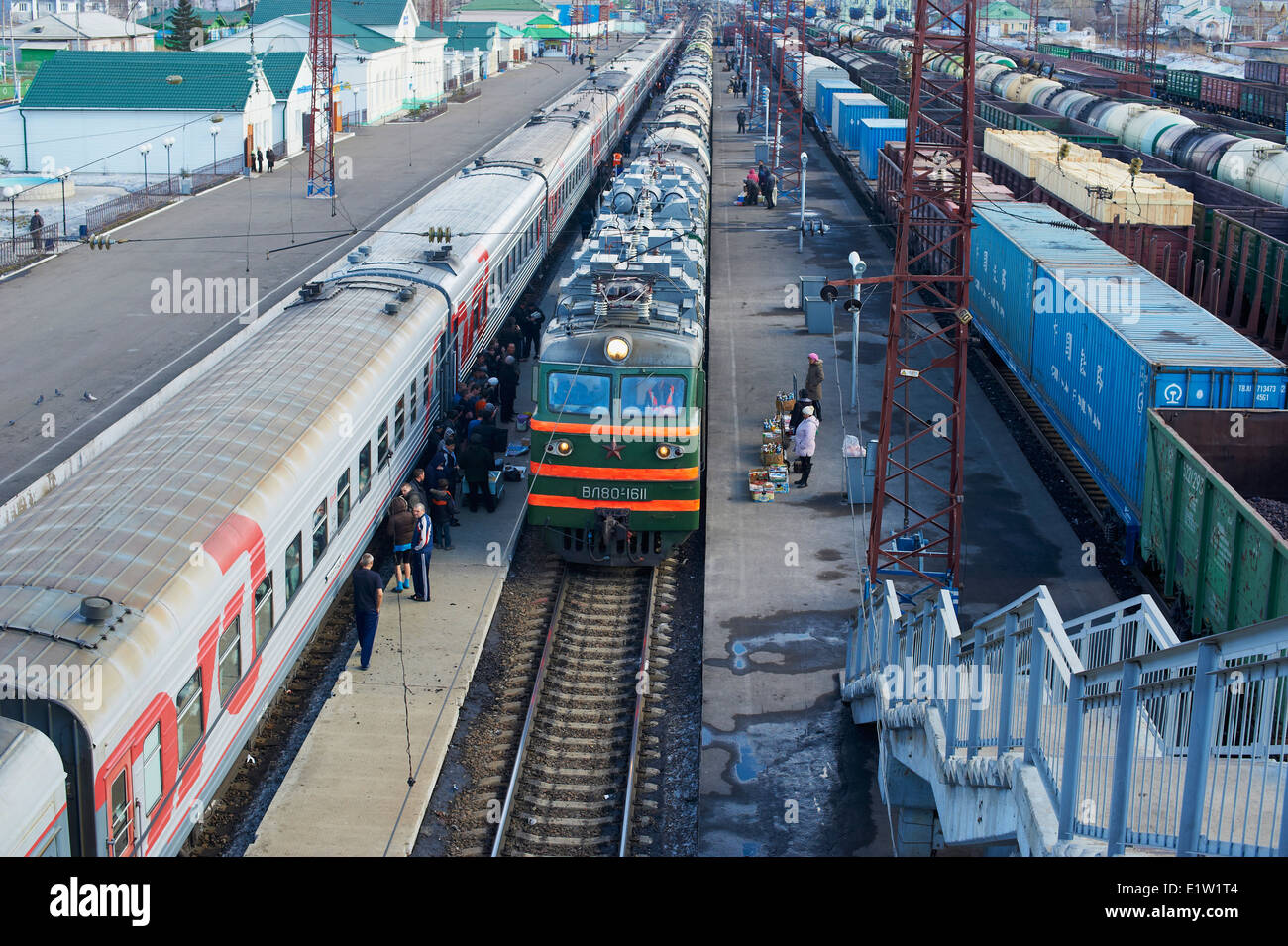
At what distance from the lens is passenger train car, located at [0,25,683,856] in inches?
310

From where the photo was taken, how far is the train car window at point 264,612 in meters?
11.1

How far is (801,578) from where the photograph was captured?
1677 centimetres

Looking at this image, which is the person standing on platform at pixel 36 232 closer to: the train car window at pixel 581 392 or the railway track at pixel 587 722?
the railway track at pixel 587 722

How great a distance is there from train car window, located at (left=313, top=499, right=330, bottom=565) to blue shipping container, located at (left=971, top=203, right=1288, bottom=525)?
9.68 meters

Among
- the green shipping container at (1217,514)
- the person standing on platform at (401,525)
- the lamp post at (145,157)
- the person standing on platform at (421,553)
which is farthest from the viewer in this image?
the lamp post at (145,157)

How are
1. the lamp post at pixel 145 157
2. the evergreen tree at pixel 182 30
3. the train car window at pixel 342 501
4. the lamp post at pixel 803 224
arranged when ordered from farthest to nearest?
1. the evergreen tree at pixel 182 30
2. the lamp post at pixel 145 157
3. the lamp post at pixel 803 224
4. the train car window at pixel 342 501

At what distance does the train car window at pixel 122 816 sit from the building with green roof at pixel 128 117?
44.5 metres

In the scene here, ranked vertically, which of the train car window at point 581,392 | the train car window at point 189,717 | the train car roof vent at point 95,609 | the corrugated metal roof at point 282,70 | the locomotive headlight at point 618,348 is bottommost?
the train car window at point 189,717

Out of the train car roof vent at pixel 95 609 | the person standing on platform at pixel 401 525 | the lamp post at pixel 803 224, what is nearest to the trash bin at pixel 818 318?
the lamp post at pixel 803 224

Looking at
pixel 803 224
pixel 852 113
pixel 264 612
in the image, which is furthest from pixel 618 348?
pixel 852 113

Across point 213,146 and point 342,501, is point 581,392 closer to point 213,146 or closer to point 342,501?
point 342,501
